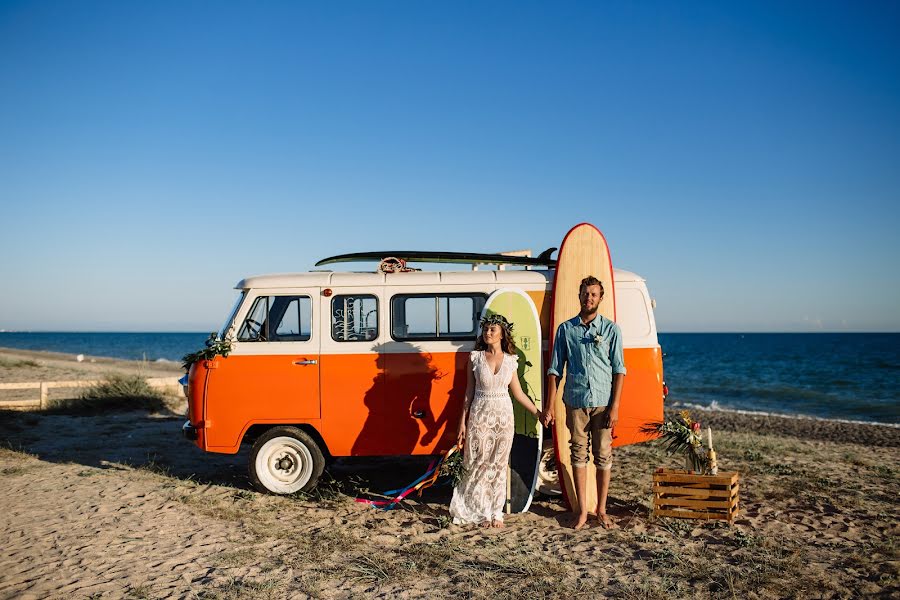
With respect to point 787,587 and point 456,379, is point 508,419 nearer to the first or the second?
point 456,379

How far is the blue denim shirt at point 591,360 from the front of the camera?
6.43m

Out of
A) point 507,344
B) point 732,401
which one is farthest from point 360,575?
point 732,401

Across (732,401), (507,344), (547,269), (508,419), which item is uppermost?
(547,269)

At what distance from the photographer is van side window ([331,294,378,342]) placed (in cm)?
773

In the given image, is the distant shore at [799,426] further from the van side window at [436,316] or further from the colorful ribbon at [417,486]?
the colorful ribbon at [417,486]

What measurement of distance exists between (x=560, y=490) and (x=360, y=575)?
3.44 metres

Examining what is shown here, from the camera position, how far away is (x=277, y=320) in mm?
7832

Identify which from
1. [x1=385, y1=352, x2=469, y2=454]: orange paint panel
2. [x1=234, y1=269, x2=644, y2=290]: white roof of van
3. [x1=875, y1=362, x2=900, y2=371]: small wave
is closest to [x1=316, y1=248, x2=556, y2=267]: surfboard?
[x1=234, y1=269, x2=644, y2=290]: white roof of van

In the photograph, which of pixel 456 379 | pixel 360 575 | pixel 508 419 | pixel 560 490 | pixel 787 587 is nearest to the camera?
pixel 787 587

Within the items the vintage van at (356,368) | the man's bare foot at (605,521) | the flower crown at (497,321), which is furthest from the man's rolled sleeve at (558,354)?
the man's bare foot at (605,521)

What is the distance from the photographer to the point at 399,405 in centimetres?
755

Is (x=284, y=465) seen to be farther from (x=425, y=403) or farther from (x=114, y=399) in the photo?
(x=114, y=399)

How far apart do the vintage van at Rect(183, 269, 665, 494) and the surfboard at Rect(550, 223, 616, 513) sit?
17cm

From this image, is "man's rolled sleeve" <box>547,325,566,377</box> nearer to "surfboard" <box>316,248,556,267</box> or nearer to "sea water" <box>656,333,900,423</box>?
"surfboard" <box>316,248,556,267</box>
